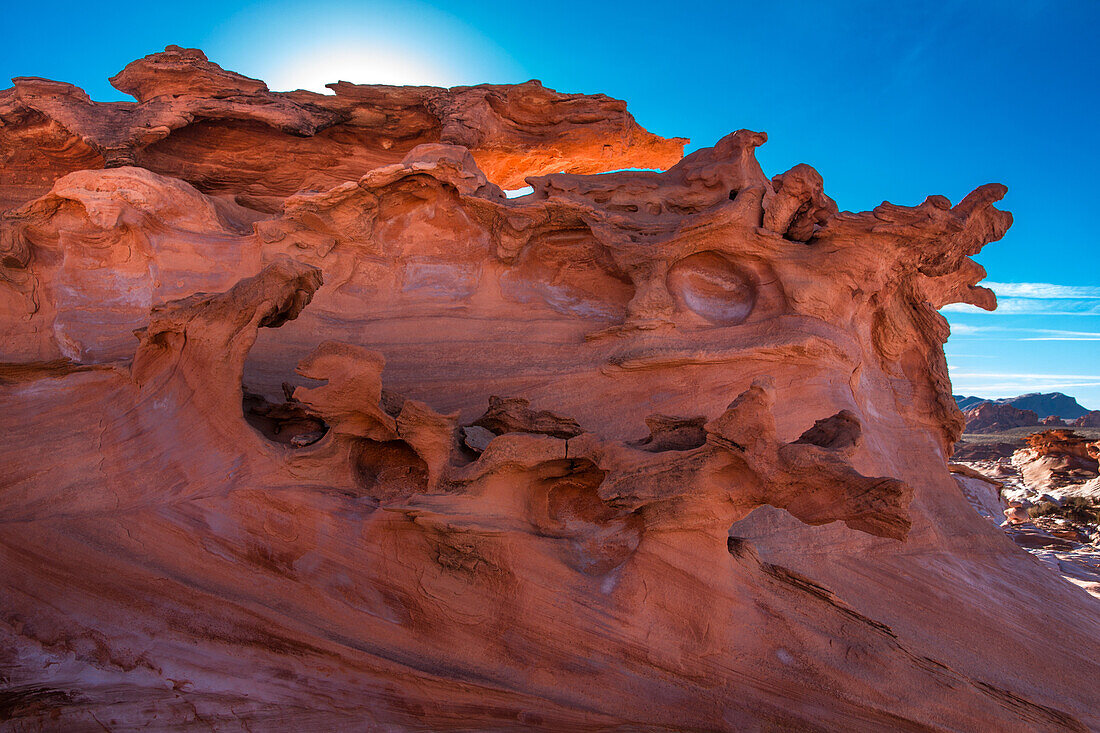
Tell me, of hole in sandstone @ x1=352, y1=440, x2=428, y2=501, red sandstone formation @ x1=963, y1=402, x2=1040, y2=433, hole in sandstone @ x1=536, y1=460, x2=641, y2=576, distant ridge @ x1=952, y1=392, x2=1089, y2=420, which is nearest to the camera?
hole in sandstone @ x1=536, y1=460, x2=641, y2=576

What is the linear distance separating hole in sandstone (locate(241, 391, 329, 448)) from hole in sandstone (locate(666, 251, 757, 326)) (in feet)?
9.38

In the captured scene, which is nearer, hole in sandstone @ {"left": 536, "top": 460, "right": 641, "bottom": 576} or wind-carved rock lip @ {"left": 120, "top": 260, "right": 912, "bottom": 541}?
wind-carved rock lip @ {"left": 120, "top": 260, "right": 912, "bottom": 541}

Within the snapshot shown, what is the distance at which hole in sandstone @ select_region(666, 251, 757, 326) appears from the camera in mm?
5215

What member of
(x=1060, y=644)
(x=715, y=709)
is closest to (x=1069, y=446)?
(x=1060, y=644)

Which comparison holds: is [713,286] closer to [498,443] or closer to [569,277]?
[569,277]

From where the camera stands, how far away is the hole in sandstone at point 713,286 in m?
5.21

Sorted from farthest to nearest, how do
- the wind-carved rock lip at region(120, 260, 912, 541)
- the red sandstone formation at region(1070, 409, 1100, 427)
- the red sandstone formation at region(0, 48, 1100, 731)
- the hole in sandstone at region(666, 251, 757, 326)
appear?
1. the red sandstone formation at region(1070, 409, 1100, 427)
2. the hole in sandstone at region(666, 251, 757, 326)
3. the red sandstone formation at region(0, 48, 1100, 731)
4. the wind-carved rock lip at region(120, 260, 912, 541)

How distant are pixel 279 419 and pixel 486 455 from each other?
1645mm

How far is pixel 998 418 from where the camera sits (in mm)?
31172

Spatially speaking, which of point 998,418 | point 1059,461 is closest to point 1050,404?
point 998,418

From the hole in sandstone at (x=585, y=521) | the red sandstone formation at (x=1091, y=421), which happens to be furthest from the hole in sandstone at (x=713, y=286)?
the red sandstone formation at (x=1091, y=421)

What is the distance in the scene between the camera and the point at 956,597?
4.42 m

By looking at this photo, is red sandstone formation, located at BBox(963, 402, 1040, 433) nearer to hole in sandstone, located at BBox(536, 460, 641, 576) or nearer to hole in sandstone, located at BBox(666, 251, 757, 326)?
hole in sandstone, located at BBox(666, 251, 757, 326)

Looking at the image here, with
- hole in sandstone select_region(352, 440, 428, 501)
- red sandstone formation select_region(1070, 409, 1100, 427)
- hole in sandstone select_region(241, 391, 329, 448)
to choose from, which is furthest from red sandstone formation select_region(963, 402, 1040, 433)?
hole in sandstone select_region(241, 391, 329, 448)
